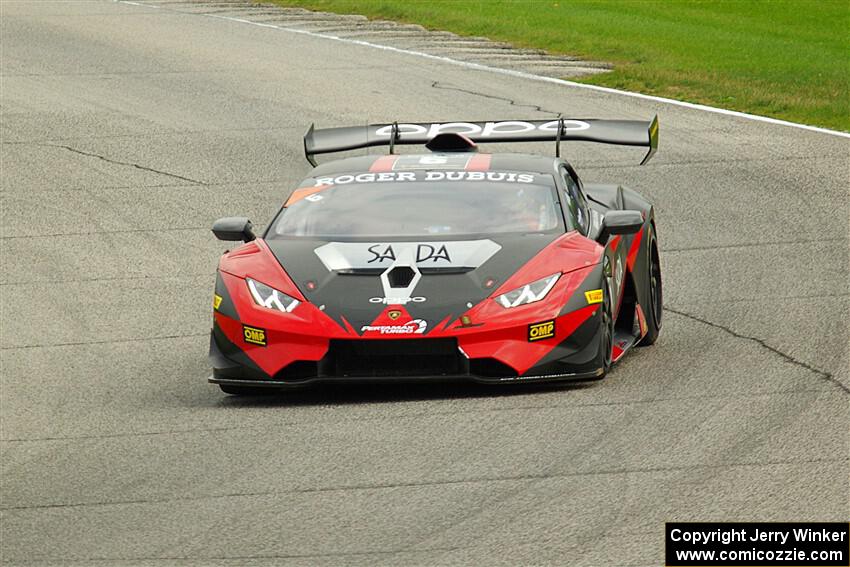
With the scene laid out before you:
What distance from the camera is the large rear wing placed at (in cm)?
1141

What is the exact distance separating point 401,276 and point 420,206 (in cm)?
92

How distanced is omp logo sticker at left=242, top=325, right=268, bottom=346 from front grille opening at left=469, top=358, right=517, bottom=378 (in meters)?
1.14

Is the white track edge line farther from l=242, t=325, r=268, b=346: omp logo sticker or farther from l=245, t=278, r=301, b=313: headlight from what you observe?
l=242, t=325, r=268, b=346: omp logo sticker

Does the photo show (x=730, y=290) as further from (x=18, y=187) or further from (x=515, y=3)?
(x=515, y=3)

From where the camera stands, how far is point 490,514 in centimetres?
676

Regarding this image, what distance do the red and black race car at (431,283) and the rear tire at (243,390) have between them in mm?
19

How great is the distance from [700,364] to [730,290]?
265 centimetres

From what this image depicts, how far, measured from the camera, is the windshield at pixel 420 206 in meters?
9.89

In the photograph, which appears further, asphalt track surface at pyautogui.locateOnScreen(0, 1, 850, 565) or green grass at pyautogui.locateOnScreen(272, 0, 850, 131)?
green grass at pyautogui.locateOnScreen(272, 0, 850, 131)

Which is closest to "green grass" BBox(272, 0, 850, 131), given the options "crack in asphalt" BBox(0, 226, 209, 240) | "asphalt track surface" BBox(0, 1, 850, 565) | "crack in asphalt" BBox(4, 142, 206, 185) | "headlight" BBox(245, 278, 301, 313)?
"asphalt track surface" BBox(0, 1, 850, 565)

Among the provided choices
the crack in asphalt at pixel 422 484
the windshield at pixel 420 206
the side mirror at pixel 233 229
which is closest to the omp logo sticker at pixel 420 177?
the windshield at pixel 420 206

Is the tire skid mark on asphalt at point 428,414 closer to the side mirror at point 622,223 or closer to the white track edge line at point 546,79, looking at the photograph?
the side mirror at point 622,223

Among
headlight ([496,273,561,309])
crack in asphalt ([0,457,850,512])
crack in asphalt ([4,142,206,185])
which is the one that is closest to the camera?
crack in asphalt ([0,457,850,512])

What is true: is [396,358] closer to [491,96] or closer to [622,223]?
[622,223]
